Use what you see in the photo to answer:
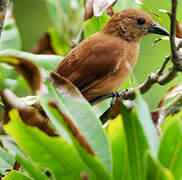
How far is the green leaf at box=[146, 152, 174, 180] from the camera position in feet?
3.67

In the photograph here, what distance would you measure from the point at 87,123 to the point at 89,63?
1.62 m

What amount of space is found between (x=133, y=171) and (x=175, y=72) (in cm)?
56

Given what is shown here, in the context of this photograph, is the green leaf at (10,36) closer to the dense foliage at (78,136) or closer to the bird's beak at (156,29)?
the bird's beak at (156,29)

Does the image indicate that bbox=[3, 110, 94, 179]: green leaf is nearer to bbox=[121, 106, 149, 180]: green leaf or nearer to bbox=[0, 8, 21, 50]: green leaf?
bbox=[121, 106, 149, 180]: green leaf

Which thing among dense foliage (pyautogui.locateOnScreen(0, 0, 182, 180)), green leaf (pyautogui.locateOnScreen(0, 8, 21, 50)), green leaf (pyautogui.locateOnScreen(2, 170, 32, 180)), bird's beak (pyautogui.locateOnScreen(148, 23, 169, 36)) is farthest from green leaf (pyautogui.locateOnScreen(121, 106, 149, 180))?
bird's beak (pyautogui.locateOnScreen(148, 23, 169, 36))

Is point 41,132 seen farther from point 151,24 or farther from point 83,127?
point 151,24

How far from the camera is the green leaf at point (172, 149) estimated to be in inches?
45.6

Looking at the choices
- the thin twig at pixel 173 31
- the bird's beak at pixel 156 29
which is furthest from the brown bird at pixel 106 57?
the thin twig at pixel 173 31

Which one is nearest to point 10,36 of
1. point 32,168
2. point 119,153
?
point 32,168

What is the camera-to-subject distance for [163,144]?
1173mm

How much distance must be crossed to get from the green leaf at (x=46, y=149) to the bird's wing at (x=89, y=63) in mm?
1503

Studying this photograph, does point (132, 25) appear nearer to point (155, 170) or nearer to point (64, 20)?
point (64, 20)

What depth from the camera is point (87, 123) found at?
1316mm

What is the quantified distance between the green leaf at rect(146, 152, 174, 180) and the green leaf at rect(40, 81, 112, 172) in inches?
6.0
